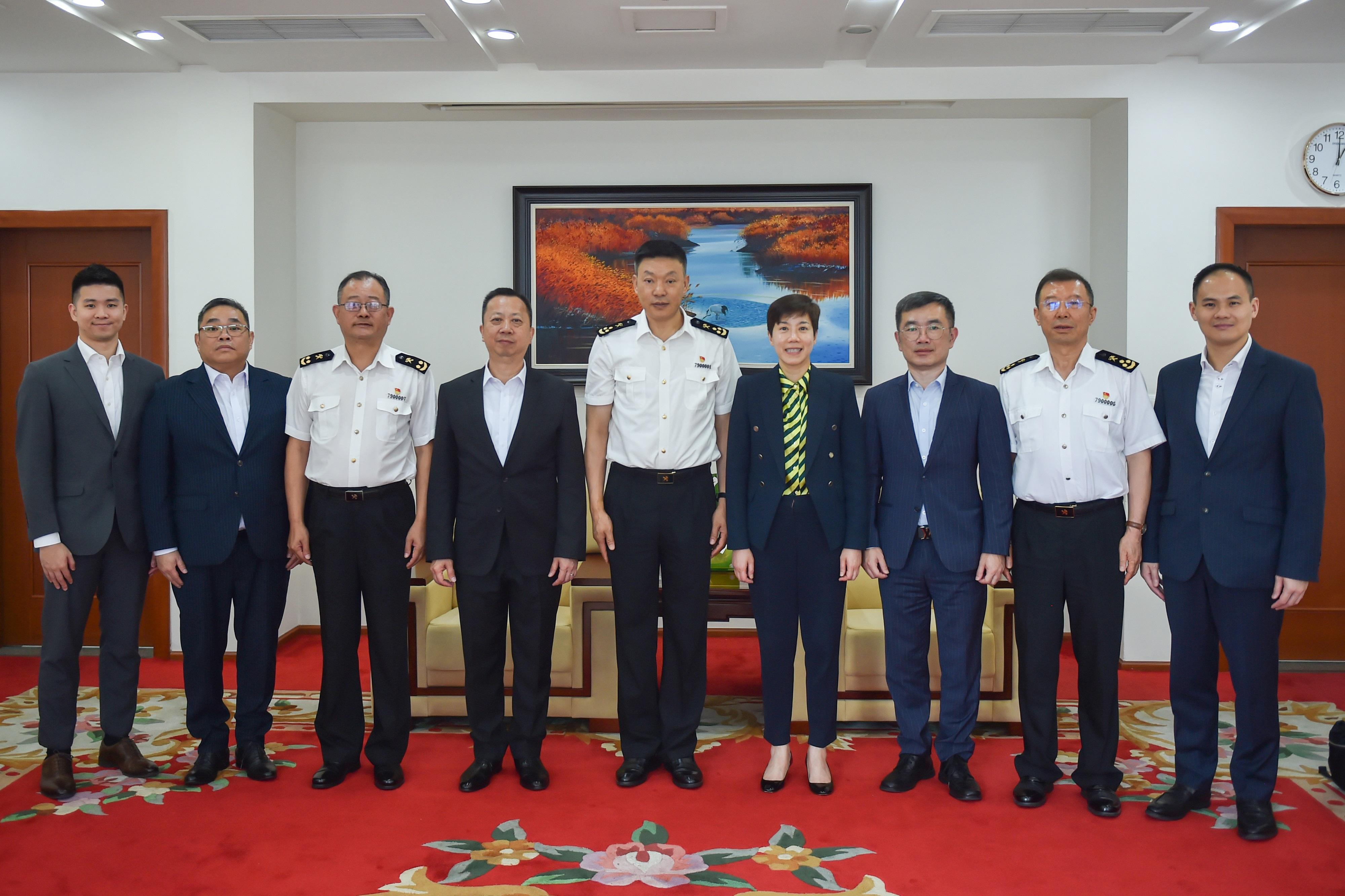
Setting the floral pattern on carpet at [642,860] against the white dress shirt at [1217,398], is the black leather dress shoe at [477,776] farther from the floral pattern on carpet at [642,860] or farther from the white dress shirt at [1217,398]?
the white dress shirt at [1217,398]

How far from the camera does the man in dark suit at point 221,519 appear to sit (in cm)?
307

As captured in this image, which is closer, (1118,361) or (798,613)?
(1118,361)

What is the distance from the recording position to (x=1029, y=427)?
295 cm

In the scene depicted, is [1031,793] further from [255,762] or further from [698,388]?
[255,762]

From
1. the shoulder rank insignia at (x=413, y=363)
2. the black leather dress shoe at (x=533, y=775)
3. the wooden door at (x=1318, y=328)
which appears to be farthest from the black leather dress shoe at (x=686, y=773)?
the wooden door at (x=1318, y=328)

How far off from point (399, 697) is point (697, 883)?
127cm

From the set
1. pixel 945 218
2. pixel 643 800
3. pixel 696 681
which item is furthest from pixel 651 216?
pixel 643 800

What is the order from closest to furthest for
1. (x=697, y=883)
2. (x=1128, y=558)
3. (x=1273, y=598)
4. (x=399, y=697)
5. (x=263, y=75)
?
(x=697, y=883) < (x=1273, y=598) < (x=1128, y=558) < (x=399, y=697) < (x=263, y=75)

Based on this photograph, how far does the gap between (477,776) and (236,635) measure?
996mm

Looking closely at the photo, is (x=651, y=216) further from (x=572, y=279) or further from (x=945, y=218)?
(x=945, y=218)

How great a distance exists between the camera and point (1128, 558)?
9.66 ft

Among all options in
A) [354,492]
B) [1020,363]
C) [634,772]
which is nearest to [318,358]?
[354,492]

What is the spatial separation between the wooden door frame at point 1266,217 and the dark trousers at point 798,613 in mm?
3087

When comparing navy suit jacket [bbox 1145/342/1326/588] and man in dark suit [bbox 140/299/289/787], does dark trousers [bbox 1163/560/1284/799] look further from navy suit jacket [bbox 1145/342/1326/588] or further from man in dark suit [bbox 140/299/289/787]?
man in dark suit [bbox 140/299/289/787]
